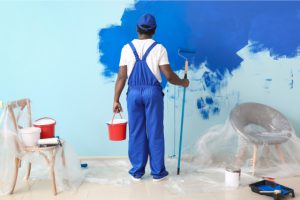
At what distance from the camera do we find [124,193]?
9.53 ft

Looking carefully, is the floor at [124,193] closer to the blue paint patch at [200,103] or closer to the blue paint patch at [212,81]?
the blue paint patch at [200,103]

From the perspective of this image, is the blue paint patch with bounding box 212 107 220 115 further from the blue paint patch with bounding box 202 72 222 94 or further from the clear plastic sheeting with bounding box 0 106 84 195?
the clear plastic sheeting with bounding box 0 106 84 195

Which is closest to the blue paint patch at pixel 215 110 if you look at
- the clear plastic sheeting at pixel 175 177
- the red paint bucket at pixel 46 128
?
the clear plastic sheeting at pixel 175 177

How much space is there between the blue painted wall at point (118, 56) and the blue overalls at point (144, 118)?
0.61 metres

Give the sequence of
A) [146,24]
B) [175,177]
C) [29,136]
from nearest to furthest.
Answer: [29,136] → [146,24] → [175,177]

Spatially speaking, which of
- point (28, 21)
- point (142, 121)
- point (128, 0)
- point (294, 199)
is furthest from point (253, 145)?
point (28, 21)

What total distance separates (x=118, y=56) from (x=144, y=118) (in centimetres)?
78

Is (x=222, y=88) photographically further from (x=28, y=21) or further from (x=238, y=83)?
(x=28, y=21)

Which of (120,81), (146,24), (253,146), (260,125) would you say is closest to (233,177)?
(253,146)

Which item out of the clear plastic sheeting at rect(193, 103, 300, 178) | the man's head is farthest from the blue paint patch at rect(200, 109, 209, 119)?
the man's head

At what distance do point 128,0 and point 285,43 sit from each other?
63.3 inches

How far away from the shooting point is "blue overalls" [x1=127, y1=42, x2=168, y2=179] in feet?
9.82

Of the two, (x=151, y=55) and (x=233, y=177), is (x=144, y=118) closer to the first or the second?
(x=151, y=55)

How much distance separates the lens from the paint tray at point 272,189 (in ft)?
9.02
